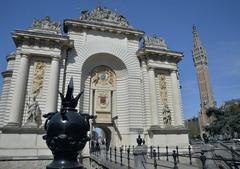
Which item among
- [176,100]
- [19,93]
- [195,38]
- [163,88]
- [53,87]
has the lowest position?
[19,93]

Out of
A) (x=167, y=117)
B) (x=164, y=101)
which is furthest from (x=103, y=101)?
(x=167, y=117)

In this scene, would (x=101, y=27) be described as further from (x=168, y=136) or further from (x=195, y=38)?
(x=195, y=38)

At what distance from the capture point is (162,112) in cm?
2277

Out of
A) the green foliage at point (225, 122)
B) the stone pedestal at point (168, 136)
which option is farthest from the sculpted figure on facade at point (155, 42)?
the green foliage at point (225, 122)

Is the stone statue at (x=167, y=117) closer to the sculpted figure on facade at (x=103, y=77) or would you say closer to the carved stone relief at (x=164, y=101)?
the carved stone relief at (x=164, y=101)

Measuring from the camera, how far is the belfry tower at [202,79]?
87.0m

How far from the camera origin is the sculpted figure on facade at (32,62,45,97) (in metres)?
19.8

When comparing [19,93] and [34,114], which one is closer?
[34,114]

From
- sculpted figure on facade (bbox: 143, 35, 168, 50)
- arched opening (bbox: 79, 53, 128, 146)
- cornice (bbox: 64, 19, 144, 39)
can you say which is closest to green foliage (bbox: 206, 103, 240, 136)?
sculpted figure on facade (bbox: 143, 35, 168, 50)

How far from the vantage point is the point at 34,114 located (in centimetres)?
1834

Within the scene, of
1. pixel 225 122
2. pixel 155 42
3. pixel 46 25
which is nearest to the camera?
pixel 46 25

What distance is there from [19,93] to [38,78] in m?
2.41

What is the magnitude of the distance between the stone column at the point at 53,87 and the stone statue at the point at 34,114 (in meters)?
0.89

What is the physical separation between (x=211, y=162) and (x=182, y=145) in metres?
7.35
